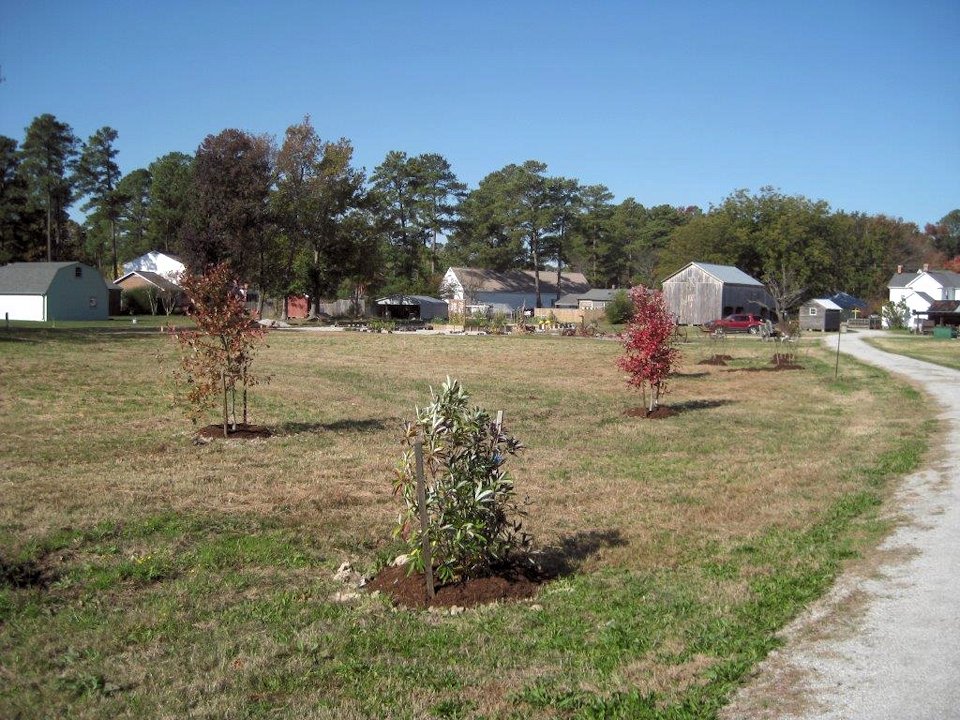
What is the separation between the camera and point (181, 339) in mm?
13094

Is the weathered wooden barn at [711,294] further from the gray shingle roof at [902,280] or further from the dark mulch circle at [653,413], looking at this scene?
the dark mulch circle at [653,413]

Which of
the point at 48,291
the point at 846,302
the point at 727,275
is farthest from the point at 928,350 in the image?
the point at 48,291

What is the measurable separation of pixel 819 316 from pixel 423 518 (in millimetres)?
67299

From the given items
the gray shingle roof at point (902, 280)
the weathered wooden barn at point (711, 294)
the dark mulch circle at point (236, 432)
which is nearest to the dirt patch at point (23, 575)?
the dark mulch circle at point (236, 432)

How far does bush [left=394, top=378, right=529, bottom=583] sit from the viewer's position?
6684mm

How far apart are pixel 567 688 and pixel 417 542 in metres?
2.17

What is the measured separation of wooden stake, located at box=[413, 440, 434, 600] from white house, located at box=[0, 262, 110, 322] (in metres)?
56.8

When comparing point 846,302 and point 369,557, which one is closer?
point 369,557

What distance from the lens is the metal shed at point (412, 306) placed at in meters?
78.2

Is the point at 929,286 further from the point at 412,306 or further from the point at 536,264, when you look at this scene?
the point at 412,306

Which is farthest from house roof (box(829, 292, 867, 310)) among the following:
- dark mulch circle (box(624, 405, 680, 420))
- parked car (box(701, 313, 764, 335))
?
dark mulch circle (box(624, 405, 680, 420))

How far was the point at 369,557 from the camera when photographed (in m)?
7.93

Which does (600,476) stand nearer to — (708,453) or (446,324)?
(708,453)

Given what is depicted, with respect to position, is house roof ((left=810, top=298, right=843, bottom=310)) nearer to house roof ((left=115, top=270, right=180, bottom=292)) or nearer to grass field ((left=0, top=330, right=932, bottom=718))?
house roof ((left=115, top=270, right=180, bottom=292))
